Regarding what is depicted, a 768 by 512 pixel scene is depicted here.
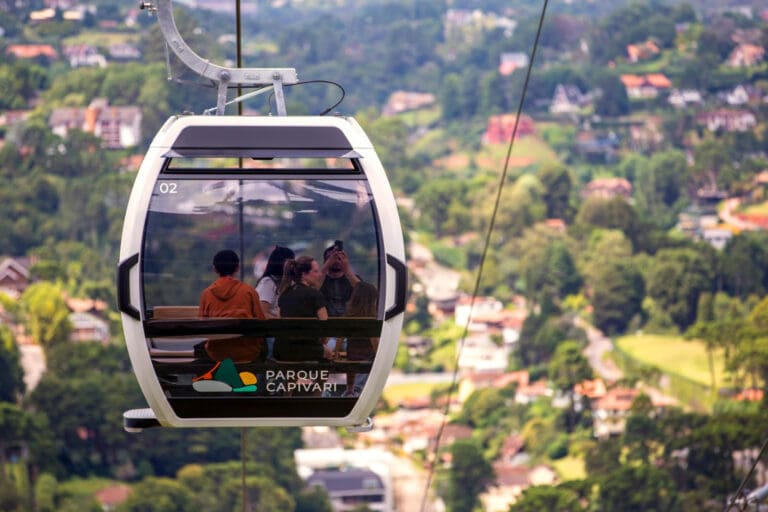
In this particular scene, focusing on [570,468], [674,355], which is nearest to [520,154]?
[674,355]

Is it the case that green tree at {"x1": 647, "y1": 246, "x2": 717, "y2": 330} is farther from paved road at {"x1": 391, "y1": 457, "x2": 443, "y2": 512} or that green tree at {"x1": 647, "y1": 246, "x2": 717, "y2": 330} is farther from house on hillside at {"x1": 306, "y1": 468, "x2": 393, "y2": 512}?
house on hillside at {"x1": 306, "y1": 468, "x2": 393, "y2": 512}

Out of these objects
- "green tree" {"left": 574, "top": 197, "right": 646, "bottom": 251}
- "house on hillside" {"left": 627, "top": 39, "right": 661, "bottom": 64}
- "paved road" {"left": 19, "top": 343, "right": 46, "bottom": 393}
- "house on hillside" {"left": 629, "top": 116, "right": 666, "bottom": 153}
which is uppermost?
"house on hillside" {"left": 627, "top": 39, "right": 661, "bottom": 64}

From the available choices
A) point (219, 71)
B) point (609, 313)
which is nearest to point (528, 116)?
point (609, 313)

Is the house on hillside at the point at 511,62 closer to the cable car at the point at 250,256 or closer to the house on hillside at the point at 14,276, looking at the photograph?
the house on hillside at the point at 14,276

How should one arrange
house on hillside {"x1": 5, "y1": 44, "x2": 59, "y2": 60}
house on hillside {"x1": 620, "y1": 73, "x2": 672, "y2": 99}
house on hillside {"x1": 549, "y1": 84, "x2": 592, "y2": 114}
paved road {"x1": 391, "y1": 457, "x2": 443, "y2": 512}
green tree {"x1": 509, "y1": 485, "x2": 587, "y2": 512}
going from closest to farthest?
1. green tree {"x1": 509, "y1": 485, "x2": 587, "y2": 512}
2. paved road {"x1": 391, "y1": 457, "x2": 443, "y2": 512}
3. house on hillside {"x1": 5, "y1": 44, "x2": 59, "y2": 60}
4. house on hillside {"x1": 620, "y1": 73, "x2": 672, "y2": 99}
5. house on hillside {"x1": 549, "y1": 84, "x2": 592, "y2": 114}

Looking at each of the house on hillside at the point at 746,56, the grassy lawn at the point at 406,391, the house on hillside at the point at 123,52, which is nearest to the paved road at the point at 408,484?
the grassy lawn at the point at 406,391

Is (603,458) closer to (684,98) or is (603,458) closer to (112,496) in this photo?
(112,496)

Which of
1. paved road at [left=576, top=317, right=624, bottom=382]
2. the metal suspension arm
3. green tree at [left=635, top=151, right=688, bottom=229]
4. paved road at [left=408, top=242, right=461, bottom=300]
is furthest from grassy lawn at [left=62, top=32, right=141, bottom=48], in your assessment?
the metal suspension arm
